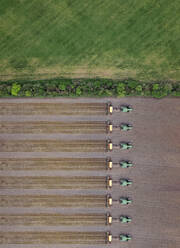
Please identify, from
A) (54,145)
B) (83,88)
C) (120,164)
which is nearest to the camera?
(83,88)

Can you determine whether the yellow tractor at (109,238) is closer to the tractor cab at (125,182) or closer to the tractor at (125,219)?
the tractor at (125,219)

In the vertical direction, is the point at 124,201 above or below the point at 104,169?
below

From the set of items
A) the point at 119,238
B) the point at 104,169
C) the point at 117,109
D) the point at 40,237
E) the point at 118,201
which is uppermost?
the point at 117,109

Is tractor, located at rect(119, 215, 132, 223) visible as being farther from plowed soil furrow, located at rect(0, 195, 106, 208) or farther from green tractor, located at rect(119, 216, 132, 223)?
plowed soil furrow, located at rect(0, 195, 106, 208)

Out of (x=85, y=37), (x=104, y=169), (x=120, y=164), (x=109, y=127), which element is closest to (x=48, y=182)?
(x=104, y=169)

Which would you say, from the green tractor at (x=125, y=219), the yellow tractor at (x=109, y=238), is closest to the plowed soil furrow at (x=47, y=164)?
the green tractor at (x=125, y=219)

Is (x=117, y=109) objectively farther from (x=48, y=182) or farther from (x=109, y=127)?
(x=48, y=182)

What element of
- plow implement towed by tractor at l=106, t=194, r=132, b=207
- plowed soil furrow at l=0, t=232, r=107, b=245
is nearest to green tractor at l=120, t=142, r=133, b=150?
plow implement towed by tractor at l=106, t=194, r=132, b=207
